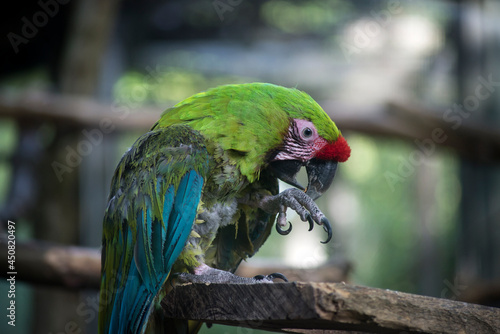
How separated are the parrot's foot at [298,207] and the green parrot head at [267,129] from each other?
10cm

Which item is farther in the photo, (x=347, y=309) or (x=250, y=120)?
(x=250, y=120)

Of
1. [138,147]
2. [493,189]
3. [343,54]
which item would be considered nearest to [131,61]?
[343,54]

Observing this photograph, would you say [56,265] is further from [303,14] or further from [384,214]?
[384,214]

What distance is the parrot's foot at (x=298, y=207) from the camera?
1.42m

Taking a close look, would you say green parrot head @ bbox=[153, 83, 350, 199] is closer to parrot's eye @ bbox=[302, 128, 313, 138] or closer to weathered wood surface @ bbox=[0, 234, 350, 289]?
parrot's eye @ bbox=[302, 128, 313, 138]

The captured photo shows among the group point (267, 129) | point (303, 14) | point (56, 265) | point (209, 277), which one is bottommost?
point (56, 265)

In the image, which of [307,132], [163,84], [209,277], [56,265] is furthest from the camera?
[163,84]

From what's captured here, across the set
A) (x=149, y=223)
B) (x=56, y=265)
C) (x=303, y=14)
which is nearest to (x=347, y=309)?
(x=149, y=223)

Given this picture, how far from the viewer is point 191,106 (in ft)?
5.30

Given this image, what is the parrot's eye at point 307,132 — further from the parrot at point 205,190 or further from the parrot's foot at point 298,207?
the parrot's foot at point 298,207

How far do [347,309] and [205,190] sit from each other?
713 millimetres

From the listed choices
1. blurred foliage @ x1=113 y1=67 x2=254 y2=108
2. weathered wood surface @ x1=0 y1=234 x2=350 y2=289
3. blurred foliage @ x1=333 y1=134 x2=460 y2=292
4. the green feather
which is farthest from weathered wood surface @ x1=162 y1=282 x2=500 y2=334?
blurred foliage @ x1=333 y1=134 x2=460 y2=292

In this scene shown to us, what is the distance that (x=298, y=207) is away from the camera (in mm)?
1477

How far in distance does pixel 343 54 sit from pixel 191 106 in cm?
300
